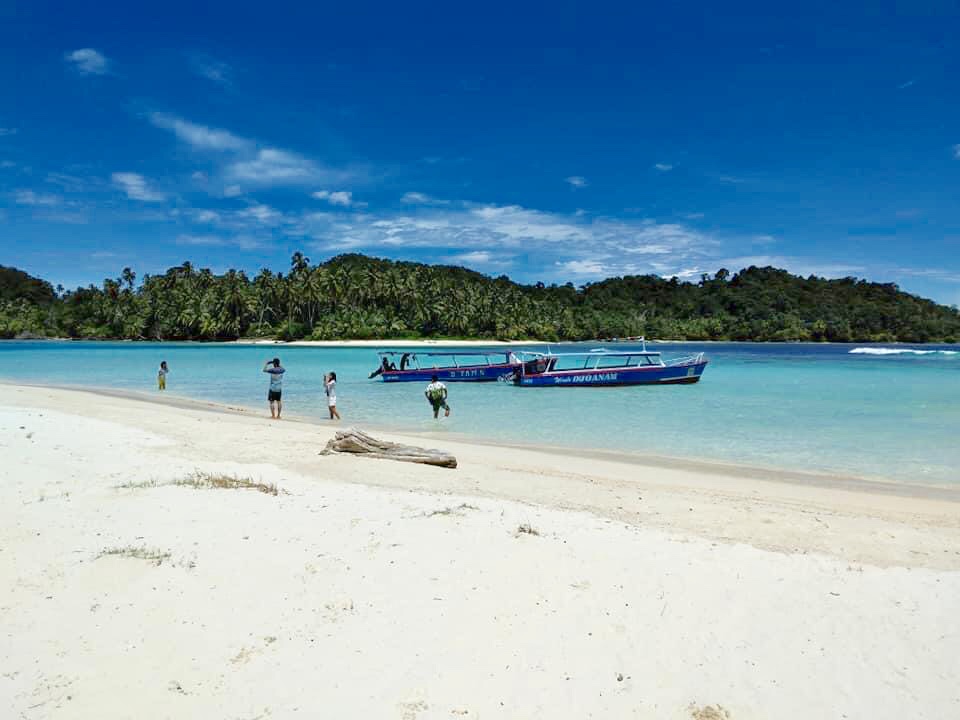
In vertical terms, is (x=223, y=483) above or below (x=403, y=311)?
below

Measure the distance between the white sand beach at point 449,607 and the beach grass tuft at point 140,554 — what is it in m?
0.03

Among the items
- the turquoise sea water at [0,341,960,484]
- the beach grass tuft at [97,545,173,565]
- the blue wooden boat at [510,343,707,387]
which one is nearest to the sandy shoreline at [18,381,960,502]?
the turquoise sea water at [0,341,960,484]

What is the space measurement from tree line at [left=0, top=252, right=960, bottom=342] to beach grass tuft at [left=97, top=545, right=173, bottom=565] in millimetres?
99402

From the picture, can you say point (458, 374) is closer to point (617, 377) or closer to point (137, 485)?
point (617, 377)

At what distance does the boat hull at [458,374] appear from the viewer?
1350 inches

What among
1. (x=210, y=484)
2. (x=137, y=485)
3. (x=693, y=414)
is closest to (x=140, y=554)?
(x=210, y=484)

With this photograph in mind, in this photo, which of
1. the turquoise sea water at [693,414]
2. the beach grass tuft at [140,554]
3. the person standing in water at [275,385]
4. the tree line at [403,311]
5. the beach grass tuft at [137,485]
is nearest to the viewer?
the beach grass tuft at [140,554]

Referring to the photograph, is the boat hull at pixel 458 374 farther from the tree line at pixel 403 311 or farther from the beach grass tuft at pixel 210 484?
the tree line at pixel 403 311

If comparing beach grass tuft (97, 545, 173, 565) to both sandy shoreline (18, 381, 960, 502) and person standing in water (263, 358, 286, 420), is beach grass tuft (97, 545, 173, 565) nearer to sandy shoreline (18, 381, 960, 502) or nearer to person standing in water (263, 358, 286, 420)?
sandy shoreline (18, 381, 960, 502)

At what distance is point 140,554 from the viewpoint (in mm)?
5246

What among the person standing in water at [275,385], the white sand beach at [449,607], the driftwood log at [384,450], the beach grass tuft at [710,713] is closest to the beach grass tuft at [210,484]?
the white sand beach at [449,607]

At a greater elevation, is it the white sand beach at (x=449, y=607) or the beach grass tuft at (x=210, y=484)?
the beach grass tuft at (x=210, y=484)

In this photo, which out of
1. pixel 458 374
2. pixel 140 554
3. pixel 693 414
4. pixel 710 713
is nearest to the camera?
pixel 710 713

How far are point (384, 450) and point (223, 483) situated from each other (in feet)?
11.9
